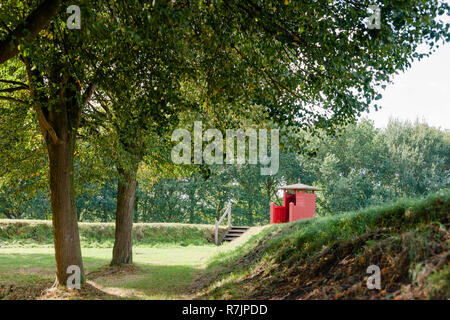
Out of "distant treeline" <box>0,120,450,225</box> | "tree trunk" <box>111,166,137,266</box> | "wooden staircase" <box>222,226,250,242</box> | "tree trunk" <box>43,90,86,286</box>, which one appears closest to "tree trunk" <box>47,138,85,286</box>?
"tree trunk" <box>43,90,86,286</box>

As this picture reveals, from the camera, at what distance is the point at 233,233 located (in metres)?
23.4

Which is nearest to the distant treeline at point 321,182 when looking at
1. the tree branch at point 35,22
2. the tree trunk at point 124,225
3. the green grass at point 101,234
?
the green grass at point 101,234

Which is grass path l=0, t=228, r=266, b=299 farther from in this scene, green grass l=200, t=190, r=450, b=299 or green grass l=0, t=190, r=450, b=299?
green grass l=200, t=190, r=450, b=299

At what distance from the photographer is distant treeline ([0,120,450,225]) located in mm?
36500

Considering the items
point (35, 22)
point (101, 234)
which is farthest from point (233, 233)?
point (35, 22)

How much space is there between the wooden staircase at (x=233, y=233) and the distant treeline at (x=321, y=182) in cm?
1167

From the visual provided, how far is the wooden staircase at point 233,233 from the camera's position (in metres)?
22.8

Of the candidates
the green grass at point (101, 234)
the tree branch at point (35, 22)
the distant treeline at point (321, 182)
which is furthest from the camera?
the distant treeline at point (321, 182)

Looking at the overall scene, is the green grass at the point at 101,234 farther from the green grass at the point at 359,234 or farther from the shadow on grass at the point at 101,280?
the green grass at the point at 359,234

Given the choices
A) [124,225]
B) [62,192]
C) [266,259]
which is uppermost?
[62,192]

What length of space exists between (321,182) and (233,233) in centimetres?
2055

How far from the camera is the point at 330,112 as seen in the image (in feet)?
26.1

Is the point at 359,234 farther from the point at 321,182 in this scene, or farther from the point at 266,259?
the point at 321,182

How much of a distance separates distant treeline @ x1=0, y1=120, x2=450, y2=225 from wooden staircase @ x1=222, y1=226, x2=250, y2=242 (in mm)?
11671
